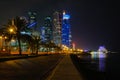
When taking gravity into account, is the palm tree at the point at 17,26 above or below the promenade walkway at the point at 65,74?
above

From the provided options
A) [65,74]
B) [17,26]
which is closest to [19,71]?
[65,74]

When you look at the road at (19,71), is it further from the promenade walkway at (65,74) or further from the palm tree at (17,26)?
the palm tree at (17,26)

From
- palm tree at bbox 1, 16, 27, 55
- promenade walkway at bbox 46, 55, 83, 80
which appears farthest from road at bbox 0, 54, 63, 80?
palm tree at bbox 1, 16, 27, 55

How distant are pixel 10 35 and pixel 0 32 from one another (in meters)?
7.26

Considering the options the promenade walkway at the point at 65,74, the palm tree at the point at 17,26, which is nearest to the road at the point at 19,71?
the promenade walkway at the point at 65,74

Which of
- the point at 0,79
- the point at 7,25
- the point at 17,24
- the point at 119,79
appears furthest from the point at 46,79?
the point at 7,25

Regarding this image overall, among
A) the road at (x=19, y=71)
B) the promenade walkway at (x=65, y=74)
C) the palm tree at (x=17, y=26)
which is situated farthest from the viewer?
the palm tree at (x=17, y=26)

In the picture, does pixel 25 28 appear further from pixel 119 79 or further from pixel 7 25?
pixel 119 79

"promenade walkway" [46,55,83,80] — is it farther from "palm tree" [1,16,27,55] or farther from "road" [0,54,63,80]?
"palm tree" [1,16,27,55]

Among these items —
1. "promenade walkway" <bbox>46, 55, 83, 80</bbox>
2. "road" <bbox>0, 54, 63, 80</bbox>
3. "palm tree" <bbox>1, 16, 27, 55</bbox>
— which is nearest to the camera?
"road" <bbox>0, 54, 63, 80</bbox>

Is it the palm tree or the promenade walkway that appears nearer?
the promenade walkway

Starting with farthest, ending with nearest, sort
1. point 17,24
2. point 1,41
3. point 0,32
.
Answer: point 1,41 < point 0,32 < point 17,24

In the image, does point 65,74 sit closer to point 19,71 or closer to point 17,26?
point 19,71

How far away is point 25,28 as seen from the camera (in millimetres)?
75250
